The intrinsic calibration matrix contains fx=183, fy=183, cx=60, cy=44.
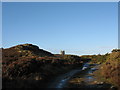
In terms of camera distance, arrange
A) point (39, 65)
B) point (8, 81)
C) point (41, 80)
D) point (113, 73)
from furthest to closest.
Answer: point (39, 65)
point (113, 73)
point (41, 80)
point (8, 81)

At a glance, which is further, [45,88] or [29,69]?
[29,69]

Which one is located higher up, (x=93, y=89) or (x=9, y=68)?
Result: (x=9, y=68)

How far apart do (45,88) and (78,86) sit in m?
2.61

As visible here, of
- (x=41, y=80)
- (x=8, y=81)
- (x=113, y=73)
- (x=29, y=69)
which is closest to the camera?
(x=8, y=81)

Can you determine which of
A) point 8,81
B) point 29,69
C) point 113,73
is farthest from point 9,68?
point 113,73

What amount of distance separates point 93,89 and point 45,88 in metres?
3.74

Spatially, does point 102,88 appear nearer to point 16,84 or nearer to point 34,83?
point 34,83

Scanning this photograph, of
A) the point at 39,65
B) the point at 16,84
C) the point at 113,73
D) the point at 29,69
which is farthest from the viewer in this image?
the point at 39,65

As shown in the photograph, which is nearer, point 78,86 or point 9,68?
point 78,86

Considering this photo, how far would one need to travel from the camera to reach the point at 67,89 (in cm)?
1370

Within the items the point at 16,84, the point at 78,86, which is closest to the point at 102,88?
the point at 78,86

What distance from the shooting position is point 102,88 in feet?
44.9

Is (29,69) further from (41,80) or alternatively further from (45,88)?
(45,88)

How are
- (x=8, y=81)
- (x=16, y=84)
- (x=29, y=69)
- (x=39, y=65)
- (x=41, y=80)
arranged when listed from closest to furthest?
(x=16, y=84), (x=8, y=81), (x=41, y=80), (x=29, y=69), (x=39, y=65)
